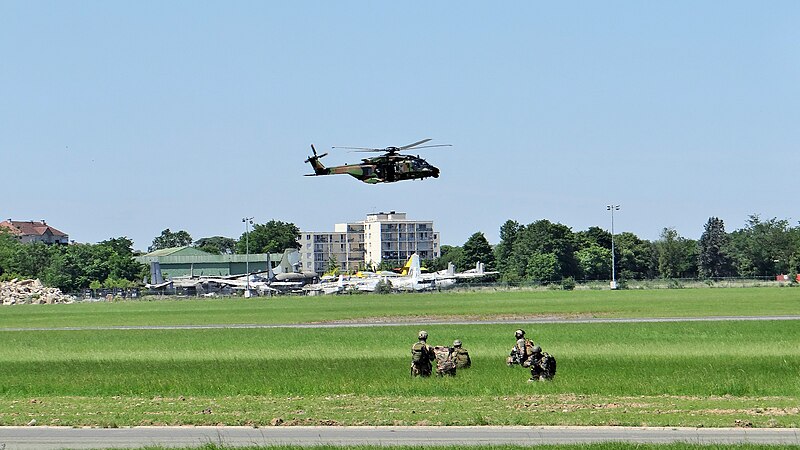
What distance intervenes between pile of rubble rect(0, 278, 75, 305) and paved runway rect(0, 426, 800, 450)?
13186cm

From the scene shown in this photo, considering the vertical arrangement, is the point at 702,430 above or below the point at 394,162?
below

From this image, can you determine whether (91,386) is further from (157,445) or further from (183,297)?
(183,297)

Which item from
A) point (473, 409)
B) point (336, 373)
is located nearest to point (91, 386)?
point (336, 373)

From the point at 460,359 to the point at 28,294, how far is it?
134707mm

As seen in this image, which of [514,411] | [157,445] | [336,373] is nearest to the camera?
[157,445]

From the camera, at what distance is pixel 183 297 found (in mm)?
163875

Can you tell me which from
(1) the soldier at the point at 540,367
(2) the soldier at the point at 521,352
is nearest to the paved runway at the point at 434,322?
(2) the soldier at the point at 521,352

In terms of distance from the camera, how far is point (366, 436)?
25281mm

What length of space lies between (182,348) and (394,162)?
43.8 feet

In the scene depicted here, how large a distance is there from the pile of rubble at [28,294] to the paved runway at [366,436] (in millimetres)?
131859

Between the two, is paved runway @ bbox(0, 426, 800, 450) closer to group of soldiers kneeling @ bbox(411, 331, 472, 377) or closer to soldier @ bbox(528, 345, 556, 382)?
soldier @ bbox(528, 345, 556, 382)

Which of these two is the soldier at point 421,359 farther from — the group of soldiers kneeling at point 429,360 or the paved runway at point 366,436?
the paved runway at point 366,436

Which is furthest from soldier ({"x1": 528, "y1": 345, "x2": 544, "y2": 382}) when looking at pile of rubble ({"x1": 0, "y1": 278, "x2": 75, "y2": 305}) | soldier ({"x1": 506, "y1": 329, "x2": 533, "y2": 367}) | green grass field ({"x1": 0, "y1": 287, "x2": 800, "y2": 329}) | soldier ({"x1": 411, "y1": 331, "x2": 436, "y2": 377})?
pile of rubble ({"x1": 0, "y1": 278, "x2": 75, "y2": 305})

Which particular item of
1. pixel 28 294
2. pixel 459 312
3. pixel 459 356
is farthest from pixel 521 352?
pixel 28 294
